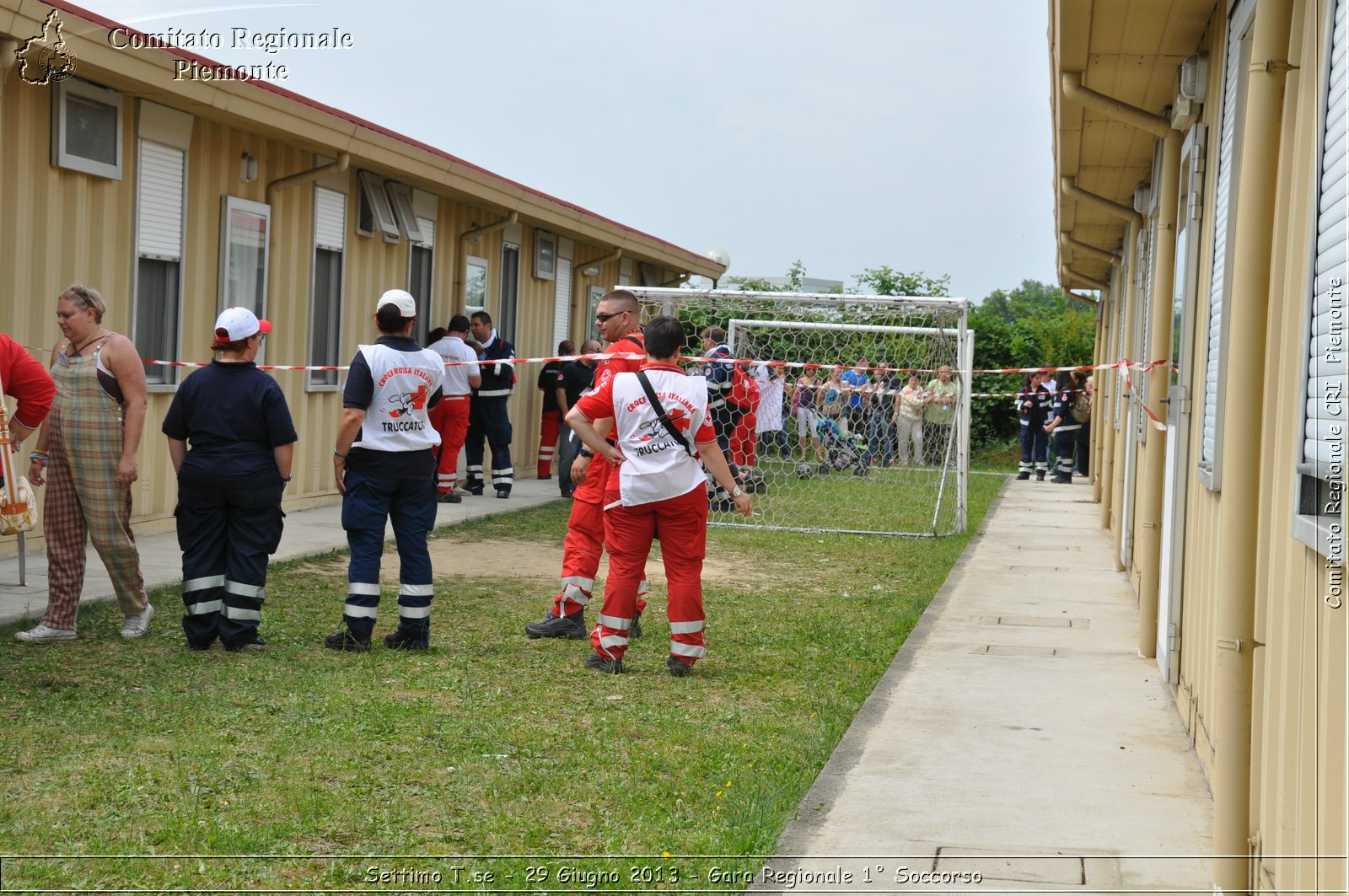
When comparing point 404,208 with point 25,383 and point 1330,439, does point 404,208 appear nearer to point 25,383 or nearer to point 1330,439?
point 25,383

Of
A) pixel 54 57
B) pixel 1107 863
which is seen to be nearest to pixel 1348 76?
pixel 1107 863

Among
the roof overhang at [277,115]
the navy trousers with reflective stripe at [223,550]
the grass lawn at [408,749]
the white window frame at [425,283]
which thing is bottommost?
Result: the grass lawn at [408,749]

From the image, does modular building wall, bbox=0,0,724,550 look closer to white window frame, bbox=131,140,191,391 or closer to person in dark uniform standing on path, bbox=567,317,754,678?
white window frame, bbox=131,140,191,391

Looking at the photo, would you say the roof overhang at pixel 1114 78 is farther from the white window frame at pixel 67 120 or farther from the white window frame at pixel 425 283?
the white window frame at pixel 425 283

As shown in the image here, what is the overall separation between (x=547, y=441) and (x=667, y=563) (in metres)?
11.8

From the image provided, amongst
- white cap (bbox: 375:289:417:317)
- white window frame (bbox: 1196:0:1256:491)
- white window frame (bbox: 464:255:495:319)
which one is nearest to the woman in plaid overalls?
white cap (bbox: 375:289:417:317)

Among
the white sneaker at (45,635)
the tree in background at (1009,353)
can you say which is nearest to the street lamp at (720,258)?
the tree in background at (1009,353)

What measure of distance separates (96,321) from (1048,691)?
509cm

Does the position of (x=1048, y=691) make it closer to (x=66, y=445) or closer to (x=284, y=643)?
(x=284, y=643)

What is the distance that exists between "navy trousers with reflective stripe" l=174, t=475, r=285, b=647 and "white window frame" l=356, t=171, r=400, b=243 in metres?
7.85

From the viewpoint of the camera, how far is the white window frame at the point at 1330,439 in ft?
10.1

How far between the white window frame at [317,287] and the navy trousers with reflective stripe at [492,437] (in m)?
2.08

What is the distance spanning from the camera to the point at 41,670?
655 cm

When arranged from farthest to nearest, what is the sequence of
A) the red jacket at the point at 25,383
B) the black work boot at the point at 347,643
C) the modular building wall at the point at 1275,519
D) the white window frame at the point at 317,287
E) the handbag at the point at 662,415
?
the white window frame at the point at 317,287
the black work boot at the point at 347,643
the handbag at the point at 662,415
the red jacket at the point at 25,383
the modular building wall at the point at 1275,519
